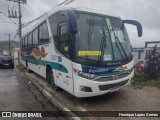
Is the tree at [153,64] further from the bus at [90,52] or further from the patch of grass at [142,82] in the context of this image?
the bus at [90,52]

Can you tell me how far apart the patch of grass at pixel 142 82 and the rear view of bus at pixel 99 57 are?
2.34 metres

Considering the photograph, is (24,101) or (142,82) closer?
(24,101)

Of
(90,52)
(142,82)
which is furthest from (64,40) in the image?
(142,82)

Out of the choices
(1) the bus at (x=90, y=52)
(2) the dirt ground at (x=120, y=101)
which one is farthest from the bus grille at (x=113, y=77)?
(2) the dirt ground at (x=120, y=101)

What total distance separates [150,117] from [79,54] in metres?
2.60

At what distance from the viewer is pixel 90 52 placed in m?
5.63

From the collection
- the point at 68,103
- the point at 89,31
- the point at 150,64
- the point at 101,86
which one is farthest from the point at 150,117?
the point at 150,64

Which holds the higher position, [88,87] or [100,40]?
[100,40]

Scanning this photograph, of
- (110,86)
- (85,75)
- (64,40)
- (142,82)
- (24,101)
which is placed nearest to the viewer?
(85,75)

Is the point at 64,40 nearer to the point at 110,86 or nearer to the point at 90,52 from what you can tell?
the point at 90,52

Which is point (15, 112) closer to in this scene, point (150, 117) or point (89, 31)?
point (89, 31)

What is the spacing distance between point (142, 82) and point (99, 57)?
14.2ft

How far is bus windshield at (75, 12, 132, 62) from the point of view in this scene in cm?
565

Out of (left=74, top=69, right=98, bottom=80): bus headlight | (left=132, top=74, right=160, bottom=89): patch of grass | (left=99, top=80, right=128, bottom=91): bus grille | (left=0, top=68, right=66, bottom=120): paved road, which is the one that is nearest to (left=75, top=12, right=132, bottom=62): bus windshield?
(left=74, top=69, right=98, bottom=80): bus headlight
